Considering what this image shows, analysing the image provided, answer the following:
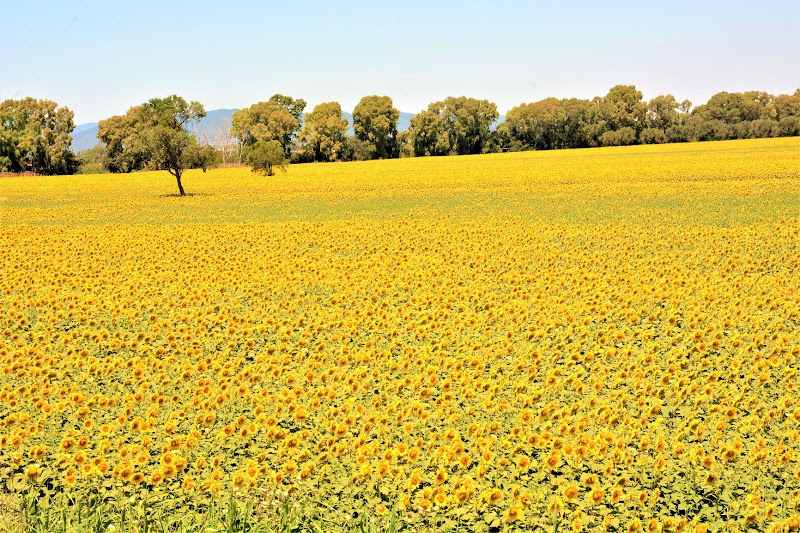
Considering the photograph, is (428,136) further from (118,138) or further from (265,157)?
(265,157)

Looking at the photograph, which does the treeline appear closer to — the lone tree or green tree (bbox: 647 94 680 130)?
green tree (bbox: 647 94 680 130)

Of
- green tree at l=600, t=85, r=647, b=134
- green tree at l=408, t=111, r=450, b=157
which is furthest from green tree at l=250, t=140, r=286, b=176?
green tree at l=600, t=85, r=647, b=134

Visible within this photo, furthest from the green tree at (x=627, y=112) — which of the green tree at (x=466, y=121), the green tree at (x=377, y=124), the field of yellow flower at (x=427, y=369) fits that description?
the field of yellow flower at (x=427, y=369)

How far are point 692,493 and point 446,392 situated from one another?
97.4 inches

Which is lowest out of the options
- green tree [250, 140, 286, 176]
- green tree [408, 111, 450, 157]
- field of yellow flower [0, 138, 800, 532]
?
field of yellow flower [0, 138, 800, 532]

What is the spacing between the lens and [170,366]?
8.92 m

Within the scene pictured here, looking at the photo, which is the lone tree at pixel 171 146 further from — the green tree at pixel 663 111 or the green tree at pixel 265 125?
the green tree at pixel 663 111

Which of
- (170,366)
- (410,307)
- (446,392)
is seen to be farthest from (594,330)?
(170,366)

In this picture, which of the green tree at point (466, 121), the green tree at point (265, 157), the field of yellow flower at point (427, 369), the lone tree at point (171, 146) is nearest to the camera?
the field of yellow flower at point (427, 369)

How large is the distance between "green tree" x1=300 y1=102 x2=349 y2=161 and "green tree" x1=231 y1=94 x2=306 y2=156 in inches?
145

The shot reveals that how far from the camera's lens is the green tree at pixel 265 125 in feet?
345

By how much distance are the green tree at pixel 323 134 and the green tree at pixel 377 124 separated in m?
3.09

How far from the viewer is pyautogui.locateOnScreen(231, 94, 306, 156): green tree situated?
105m

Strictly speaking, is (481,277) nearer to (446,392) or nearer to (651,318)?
(651,318)
